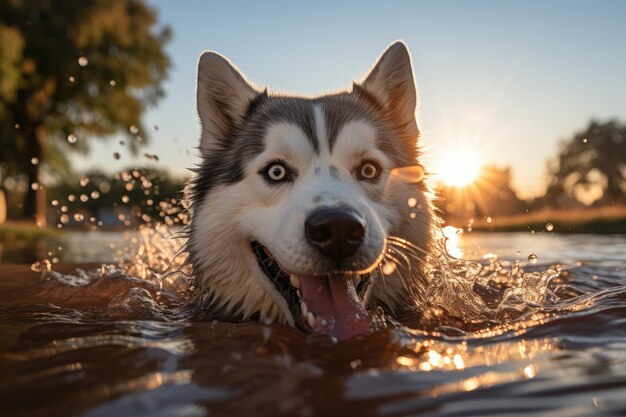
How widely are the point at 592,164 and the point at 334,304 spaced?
248 feet

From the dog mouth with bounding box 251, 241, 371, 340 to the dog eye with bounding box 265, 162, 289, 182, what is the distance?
585 mm

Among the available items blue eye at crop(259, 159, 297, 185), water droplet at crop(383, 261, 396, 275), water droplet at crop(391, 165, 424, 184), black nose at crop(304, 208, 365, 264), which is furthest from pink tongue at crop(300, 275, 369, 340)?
water droplet at crop(391, 165, 424, 184)

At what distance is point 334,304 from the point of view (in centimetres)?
374

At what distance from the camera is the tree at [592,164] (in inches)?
2731

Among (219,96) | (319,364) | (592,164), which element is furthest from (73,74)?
(592,164)

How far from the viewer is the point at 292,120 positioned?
4.39m

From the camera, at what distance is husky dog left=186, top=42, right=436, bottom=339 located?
355cm

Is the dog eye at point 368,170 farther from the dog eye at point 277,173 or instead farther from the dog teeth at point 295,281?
the dog teeth at point 295,281

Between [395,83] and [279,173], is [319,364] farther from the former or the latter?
[395,83]

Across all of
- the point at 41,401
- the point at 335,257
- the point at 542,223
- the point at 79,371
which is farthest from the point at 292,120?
the point at 542,223

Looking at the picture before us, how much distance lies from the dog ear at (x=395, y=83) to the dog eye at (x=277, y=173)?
4.16 ft

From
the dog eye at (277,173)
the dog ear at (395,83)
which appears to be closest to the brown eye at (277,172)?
the dog eye at (277,173)

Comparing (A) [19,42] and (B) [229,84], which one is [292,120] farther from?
(A) [19,42]

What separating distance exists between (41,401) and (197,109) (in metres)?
2.99
